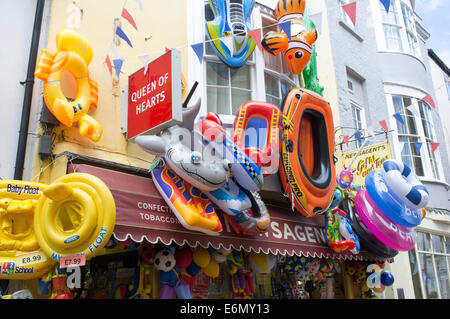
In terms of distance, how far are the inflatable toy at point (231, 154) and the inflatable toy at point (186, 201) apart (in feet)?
1.96

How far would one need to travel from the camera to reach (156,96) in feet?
18.1

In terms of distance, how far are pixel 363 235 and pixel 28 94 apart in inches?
251

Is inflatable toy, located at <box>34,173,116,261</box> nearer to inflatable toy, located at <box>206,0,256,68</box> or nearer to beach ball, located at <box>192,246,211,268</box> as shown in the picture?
beach ball, located at <box>192,246,211,268</box>

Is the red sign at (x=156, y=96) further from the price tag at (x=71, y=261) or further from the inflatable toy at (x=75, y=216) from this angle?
the price tag at (x=71, y=261)

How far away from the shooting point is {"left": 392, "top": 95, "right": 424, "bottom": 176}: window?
1231cm

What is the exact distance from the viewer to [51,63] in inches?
213

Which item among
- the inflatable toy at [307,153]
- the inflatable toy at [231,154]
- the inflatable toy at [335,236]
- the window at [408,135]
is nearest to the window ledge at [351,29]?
the window at [408,135]

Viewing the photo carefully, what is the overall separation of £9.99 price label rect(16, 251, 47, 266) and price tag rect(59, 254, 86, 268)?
0.36m

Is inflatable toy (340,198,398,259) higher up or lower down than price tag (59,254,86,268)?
higher up

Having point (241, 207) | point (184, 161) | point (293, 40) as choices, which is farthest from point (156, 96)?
point (293, 40)

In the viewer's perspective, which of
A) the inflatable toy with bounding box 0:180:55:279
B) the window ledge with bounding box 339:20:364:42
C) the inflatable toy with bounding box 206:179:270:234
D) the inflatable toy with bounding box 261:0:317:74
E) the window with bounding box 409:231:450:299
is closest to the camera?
the inflatable toy with bounding box 0:180:55:279

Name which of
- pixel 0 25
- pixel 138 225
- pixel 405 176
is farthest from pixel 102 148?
pixel 405 176

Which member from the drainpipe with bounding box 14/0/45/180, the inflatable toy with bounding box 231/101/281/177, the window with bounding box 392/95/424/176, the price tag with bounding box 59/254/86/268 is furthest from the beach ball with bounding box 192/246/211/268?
the window with bounding box 392/95/424/176

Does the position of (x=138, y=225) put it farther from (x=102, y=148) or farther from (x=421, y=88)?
(x=421, y=88)
